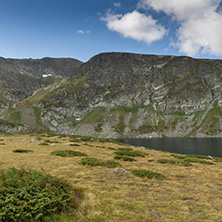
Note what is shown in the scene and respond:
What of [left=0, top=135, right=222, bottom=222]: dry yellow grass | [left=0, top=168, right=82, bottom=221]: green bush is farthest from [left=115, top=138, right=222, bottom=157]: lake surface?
[left=0, top=168, right=82, bottom=221]: green bush

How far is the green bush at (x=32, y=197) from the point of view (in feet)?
18.1

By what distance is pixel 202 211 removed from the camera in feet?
22.9

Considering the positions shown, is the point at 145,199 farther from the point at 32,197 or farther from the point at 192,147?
the point at 192,147

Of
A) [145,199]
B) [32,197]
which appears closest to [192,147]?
[145,199]

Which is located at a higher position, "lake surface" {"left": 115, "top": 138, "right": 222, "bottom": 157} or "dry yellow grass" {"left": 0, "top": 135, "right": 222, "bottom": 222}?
"dry yellow grass" {"left": 0, "top": 135, "right": 222, "bottom": 222}

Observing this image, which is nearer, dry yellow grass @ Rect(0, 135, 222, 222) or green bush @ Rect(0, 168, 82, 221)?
green bush @ Rect(0, 168, 82, 221)

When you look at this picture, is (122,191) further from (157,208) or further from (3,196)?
(3,196)

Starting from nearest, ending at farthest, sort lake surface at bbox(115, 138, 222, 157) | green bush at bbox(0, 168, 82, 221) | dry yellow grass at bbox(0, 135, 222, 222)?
1. green bush at bbox(0, 168, 82, 221)
2. dry yellow grass at bbox(0, 135, 222, 222)
3. lake surface at bbox(115, 138, 222, 157)

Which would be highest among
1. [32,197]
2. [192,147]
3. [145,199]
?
[32,197]

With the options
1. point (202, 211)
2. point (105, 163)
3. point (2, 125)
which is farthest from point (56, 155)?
point (2, 125)

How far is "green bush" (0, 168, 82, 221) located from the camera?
18.1 ft

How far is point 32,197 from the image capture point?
615cm

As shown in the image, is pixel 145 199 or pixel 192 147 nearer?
pixel 145 199

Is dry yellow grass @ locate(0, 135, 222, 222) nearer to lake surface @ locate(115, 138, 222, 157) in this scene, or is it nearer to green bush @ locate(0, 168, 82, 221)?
green bush @ locate(0, 168, 82, 221)
